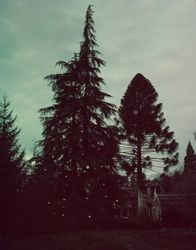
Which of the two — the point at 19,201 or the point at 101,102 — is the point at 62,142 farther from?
the point at 19,201

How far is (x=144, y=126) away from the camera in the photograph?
52.2 metres

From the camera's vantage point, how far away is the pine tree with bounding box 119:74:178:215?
51.3 m

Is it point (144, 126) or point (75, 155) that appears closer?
point (75, 155)

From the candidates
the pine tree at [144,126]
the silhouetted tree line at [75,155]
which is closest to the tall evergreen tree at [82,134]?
the silhouetted tree line at [75,155]

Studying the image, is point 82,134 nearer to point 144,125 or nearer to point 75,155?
point 75,155

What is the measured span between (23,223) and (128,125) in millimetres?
27431

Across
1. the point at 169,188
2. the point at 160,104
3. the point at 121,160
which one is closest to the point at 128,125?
the point at 160,104

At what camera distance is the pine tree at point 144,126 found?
2021 inches

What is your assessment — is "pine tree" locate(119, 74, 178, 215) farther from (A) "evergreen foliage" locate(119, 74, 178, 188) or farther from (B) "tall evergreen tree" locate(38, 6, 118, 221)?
(B) "tall evergreen tree" locate(38, 6, 118, 221)

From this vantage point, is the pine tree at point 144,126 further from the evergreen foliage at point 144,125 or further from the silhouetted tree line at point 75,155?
the silhouetted tree line at point 75,155

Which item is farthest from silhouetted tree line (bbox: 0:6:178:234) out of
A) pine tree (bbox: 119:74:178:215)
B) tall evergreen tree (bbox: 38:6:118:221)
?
pine tree (bbox: 119:74:178:215)

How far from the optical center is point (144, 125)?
172ft

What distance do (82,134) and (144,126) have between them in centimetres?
2071

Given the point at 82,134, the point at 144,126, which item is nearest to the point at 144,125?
the point at 144,126
